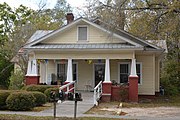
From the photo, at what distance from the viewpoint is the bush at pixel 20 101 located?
54.5 ft

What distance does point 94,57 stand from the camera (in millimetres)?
23531

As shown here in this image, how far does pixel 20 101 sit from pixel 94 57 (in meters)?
8.20

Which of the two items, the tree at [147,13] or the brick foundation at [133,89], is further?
the brick foundation at [133,89]

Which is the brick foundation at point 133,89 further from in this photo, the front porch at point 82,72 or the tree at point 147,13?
the tree at point 147,13

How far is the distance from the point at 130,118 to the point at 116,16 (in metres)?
6.17

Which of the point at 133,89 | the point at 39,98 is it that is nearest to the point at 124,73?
the point at 133,89

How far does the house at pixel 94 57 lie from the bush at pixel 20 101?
6.94 metres

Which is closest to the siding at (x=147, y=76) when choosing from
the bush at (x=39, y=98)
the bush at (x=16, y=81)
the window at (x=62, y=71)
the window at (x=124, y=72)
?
Result: the window at (x=124, y=72)

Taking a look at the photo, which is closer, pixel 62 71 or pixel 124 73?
pixel 124 73

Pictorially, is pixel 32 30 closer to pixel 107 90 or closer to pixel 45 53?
pixel 45 53

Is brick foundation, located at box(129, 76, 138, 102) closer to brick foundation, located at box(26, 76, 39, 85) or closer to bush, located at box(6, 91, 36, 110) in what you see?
brick foundation, located at box(26, 76, 39, 85)

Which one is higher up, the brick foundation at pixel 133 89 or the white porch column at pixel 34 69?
the white porch column at pixel 34 69

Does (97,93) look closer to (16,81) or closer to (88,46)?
(88,46)

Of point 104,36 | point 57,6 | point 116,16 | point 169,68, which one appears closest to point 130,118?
point 116,16
